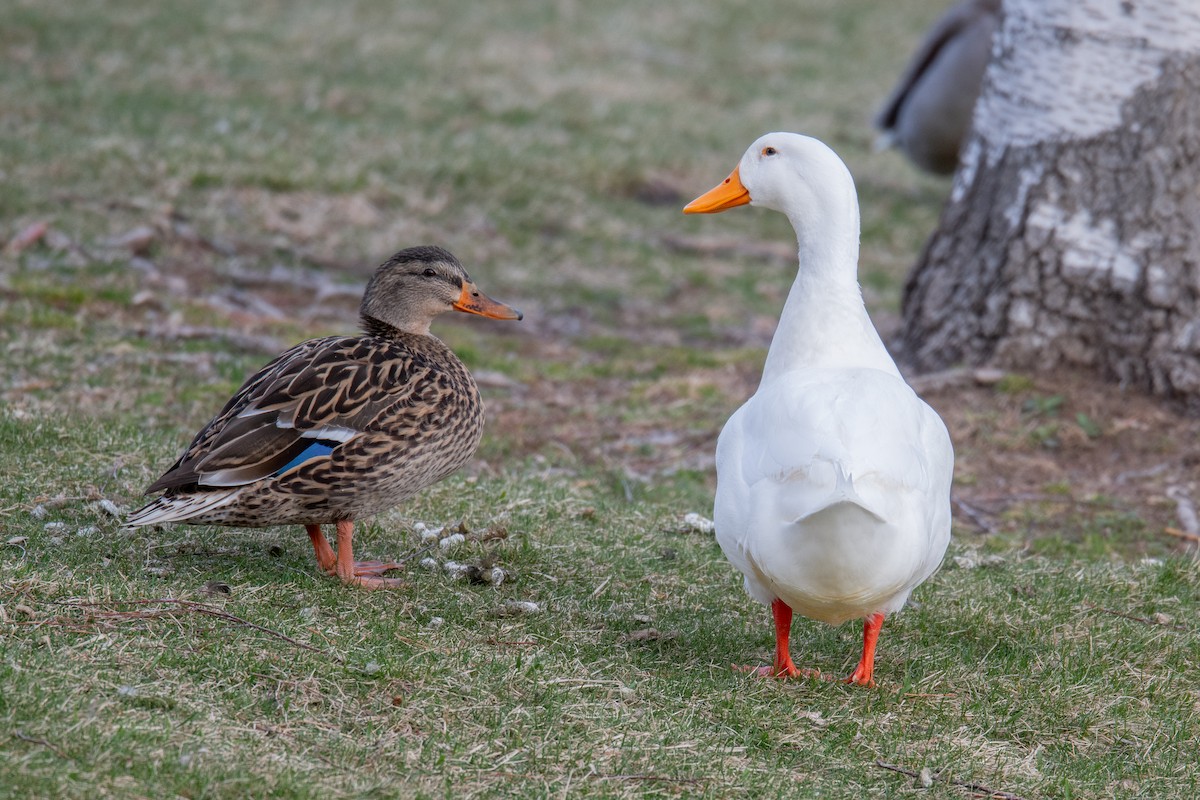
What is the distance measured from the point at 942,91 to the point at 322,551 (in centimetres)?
904

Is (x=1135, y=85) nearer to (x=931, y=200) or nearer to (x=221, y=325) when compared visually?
(x=221, y=325)

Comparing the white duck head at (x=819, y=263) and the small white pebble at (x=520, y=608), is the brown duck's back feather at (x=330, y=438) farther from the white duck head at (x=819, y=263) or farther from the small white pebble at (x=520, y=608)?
the white duck head at (x=819, y=263)

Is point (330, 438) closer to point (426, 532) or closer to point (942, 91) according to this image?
point (426, 532)

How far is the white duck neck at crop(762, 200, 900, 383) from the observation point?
4.41 m

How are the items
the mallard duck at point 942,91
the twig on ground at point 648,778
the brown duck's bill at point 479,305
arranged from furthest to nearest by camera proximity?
the mallard duck at point 942,91, the brown duck's bill at point 479,305, the twig on ground at point 648,778

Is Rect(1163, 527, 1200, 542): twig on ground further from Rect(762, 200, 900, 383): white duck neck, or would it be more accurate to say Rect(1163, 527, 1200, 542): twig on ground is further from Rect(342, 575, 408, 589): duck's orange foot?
Rect(342, 575, 408, 589): duck's orange foot

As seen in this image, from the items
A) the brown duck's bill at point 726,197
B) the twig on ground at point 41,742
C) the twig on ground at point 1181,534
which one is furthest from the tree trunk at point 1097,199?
the twig on ground at point 41,742

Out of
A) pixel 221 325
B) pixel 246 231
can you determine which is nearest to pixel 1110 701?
pixel 221 325

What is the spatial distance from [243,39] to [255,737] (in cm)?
1144

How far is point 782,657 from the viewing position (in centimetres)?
417

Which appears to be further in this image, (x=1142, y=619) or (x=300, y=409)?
(x=1142, y=619)

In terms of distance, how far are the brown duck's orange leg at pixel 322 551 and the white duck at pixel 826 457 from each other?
1.40m

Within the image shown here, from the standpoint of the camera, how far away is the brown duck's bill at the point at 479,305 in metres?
5.24

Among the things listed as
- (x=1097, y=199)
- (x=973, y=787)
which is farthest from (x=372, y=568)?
(x=1097, y=199)
